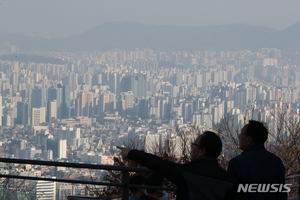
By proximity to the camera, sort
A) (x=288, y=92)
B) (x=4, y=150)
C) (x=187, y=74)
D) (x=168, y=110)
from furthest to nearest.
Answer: (x=187, y=74) < (x=168, y=110) < (x=288, y=92) < (x=4, y=150)

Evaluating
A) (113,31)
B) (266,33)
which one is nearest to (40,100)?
(113,31)

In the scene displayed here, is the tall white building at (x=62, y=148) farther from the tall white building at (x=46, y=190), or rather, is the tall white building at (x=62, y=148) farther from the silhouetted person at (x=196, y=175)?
the silhouetted person at (x=196, y=175)

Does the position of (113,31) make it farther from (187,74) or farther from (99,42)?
(187,74)

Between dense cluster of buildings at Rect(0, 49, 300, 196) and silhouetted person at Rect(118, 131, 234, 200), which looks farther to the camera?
dense cluster of buildings at Rect(0, 49, 300, 196)

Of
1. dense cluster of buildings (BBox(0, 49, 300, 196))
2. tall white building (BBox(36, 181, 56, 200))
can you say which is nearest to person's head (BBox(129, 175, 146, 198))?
tall white building (BBox(36, 181, 56, 200))

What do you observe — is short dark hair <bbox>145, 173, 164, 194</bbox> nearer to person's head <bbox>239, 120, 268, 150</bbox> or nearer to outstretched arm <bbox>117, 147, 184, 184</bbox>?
person's head <bbox>239, 120, 268, 150</bbox>

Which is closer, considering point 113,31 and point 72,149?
point 72,149

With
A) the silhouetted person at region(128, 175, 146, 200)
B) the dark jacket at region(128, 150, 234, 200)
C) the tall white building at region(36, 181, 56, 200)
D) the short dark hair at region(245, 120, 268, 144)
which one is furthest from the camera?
the tall white building at region(36, 181, 56, 200)
